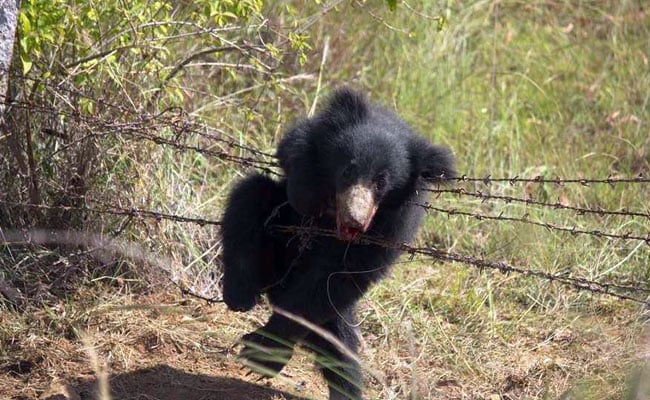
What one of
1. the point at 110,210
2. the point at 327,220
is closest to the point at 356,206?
the point at 327,220

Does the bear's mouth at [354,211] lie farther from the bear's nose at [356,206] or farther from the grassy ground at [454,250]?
the grassy ground at [454,250]

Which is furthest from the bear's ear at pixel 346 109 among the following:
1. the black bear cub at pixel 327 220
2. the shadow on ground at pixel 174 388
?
the shadow on ground at pixel 174 388

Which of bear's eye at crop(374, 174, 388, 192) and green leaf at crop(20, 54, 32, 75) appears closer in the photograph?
bear's eye at crop(374, 174, 388, 192)

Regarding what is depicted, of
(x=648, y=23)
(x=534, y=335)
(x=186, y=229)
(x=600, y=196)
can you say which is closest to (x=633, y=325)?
(x=534, y=335)

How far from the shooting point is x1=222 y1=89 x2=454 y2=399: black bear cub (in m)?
3.97

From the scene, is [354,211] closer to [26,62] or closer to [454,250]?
[26,62]

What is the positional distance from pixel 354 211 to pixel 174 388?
4.15 feet

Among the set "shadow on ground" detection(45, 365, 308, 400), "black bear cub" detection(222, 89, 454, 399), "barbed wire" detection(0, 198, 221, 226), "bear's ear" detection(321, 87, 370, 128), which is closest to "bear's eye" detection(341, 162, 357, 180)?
"black bear cub" detection(222, 89, 454, 399)

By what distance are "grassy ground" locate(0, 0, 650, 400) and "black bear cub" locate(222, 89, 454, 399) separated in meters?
0.32

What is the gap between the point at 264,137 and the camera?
644 centimetres

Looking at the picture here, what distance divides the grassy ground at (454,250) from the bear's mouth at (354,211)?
58 cm

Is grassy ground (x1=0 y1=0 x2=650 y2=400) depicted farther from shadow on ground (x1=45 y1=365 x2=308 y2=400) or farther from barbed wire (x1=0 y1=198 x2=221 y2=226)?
barbed wire (x1=0 y1=198 x2=221 y2=226)

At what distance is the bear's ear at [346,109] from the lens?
13.9 feet

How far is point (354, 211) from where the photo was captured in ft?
12.4
